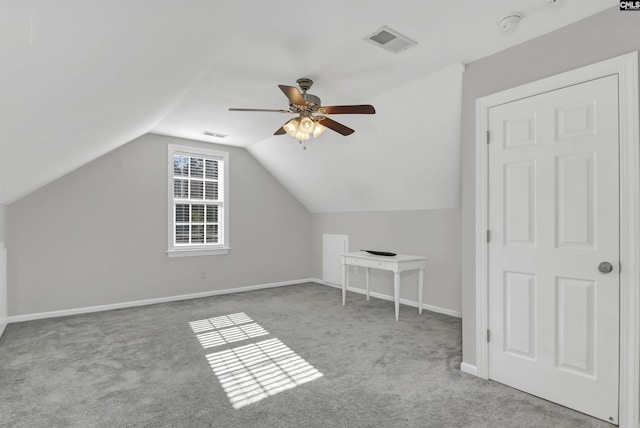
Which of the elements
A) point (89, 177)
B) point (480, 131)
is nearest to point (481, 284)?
point (480, 131)

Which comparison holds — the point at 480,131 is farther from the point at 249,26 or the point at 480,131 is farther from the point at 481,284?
the point at 249,26

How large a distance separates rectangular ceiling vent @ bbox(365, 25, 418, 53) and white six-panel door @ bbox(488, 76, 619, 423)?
2.69 ft

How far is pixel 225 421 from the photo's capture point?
6.71ft

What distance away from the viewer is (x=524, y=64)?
95.5 inches

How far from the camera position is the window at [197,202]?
17.2 feet

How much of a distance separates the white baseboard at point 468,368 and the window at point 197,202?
406 centimetres

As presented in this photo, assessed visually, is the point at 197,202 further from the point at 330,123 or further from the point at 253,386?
the point at 253,386

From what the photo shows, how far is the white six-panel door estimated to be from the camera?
204cm

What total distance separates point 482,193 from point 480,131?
48 cm

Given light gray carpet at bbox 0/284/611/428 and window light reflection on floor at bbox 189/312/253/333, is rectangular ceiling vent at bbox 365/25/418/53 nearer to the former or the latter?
light gray carpet at bbox 0/284/611/428

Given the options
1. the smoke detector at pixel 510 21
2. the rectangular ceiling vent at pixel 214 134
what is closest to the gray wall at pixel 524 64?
the smoke detector at pixel 510 21

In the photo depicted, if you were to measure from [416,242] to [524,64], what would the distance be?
2822 mm

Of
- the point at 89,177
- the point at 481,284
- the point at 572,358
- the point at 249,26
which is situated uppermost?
the point at 249,26

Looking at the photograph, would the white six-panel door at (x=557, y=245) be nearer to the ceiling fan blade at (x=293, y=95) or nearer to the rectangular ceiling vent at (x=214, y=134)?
the ceiling fan blade at (x=293, y=95)
